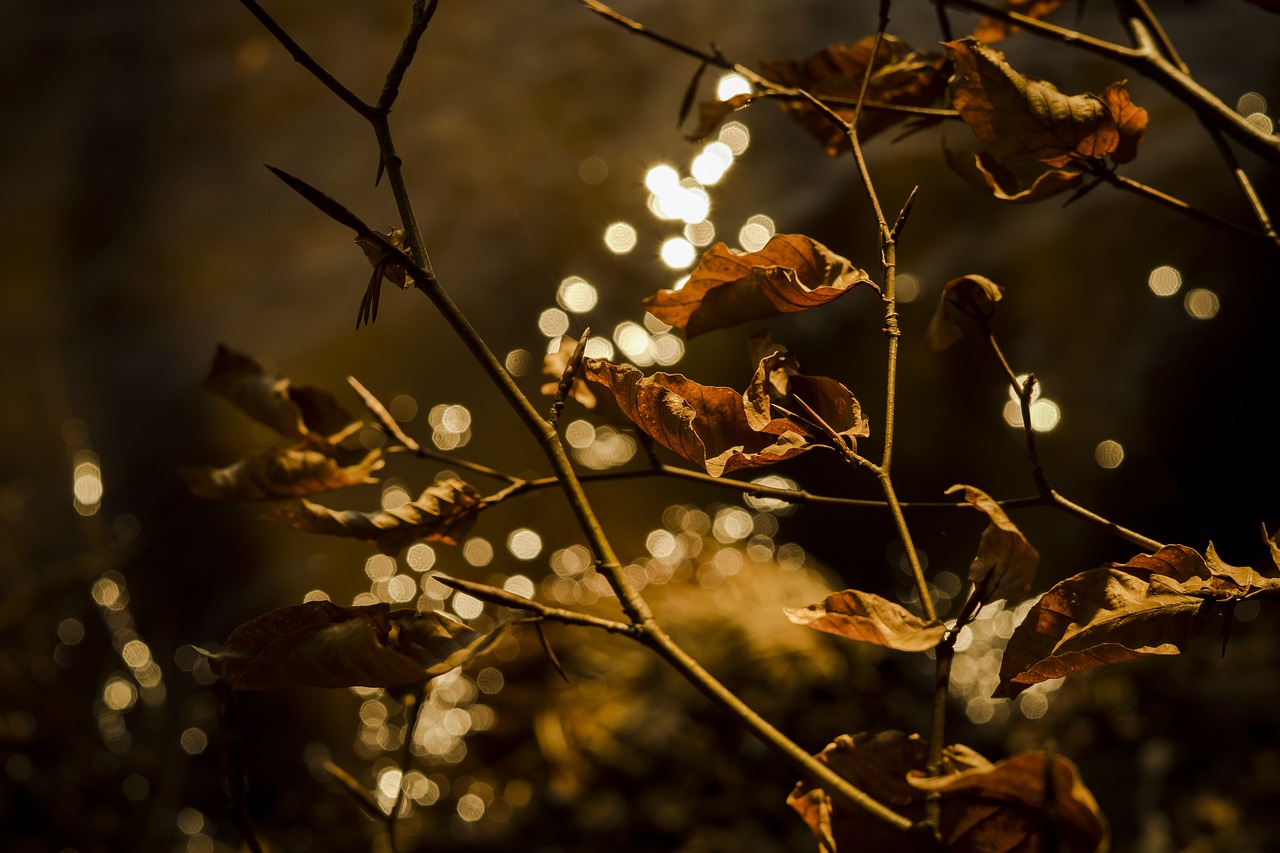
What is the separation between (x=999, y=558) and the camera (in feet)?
1.21

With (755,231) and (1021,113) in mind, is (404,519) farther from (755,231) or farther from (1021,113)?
(755,231)

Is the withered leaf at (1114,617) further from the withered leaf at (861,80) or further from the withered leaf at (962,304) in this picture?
the withered leaf at (861,80)

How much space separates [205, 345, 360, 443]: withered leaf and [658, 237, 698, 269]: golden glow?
1.18 meters

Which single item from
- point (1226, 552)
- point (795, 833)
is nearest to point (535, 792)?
point (795, 833)

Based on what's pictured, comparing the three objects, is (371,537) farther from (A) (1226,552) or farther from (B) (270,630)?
(A) (1226,552)

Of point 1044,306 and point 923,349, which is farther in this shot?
point 1044,306

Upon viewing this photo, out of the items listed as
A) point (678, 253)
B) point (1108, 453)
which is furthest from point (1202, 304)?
point (678, 253)

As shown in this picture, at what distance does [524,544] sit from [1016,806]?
1.66 metres

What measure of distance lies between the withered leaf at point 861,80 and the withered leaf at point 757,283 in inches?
7.6

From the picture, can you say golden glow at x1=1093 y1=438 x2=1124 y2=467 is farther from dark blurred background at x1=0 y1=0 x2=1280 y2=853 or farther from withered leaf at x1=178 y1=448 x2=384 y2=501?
withered leaf at x1=178 y1=448 x2=384 y2=501

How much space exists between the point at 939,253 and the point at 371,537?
142cm

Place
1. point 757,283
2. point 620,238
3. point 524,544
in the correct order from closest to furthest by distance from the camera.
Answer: point 757,283 → point 620,238 → point 524,544

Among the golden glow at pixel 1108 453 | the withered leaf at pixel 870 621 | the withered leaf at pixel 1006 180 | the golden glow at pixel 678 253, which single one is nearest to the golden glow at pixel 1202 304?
the golden glow at pixel 1108 453

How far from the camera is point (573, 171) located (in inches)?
71.4
